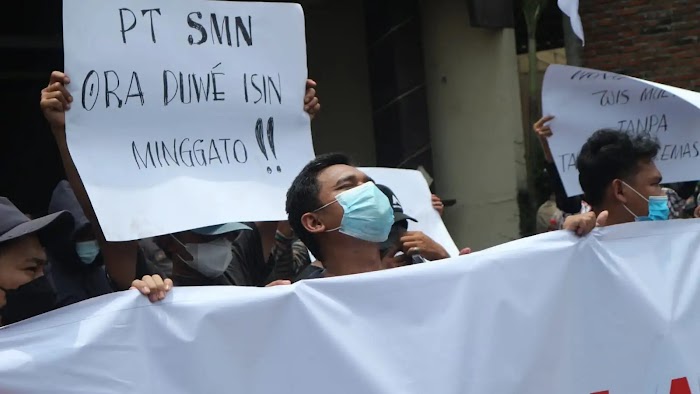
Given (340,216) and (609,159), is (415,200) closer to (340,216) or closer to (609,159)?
(609,159)

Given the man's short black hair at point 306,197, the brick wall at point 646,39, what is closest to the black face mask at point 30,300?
the man's short black hair at point 306,197

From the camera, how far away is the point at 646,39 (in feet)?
33.1

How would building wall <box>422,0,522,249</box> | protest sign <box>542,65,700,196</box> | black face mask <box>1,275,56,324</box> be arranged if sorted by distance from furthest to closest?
building wall <box>422,0,522,249</box>
protest sign <box>542,65,700,196</box>
black face mask <box>1,275,56,324</box>

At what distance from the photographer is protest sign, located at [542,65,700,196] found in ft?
13.4

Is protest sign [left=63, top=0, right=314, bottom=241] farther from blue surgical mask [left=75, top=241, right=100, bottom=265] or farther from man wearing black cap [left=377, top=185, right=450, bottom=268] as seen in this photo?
blue surgical mask [left=75, top=241, right=100, bottom=265]

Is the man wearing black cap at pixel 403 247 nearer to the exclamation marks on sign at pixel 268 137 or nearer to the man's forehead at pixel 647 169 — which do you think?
the exclamation marks on sign at pixel 268 137

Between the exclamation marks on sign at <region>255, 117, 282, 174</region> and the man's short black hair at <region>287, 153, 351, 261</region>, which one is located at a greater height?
the exclamation marks on sign at <region>255, 117, 282, 174</region>

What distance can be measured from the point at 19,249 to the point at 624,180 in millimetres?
1975

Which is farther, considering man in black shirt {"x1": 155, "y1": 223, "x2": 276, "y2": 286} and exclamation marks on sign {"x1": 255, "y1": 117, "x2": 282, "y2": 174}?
man in black shirt {"x1": 155, "y1": 223, "x2": 276, "y2": 286}

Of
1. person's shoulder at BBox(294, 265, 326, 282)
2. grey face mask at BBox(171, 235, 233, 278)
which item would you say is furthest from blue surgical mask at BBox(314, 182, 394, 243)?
grey face mask at BBox(171, 235, 233, 278)

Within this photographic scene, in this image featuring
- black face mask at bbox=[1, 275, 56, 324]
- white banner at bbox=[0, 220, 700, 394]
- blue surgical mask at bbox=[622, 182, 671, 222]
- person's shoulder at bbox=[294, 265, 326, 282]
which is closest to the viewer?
white banner at bbox=[0, 220, 700, 394]

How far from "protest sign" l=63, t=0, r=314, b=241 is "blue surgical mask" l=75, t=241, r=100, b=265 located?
2.00ft

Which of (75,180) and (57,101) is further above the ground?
(57,101)

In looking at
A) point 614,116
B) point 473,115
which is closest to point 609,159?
point 614,116
